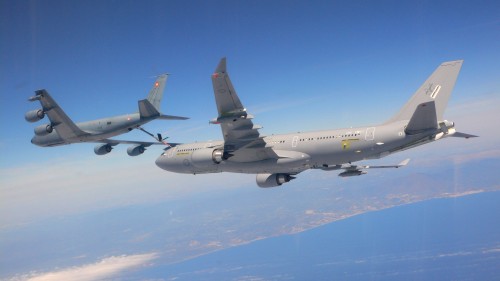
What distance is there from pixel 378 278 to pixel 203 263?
216ft

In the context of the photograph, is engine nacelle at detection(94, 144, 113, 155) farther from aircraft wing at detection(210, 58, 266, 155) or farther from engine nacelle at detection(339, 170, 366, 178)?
engine nacelle at detection(339, 170, 366, 178)

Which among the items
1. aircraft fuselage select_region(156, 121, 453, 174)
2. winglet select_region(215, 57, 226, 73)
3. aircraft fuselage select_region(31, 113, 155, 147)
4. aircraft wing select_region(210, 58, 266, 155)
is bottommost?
aircraft fuselage select_region(156, 121, 453, 174)

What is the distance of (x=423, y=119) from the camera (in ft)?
69.9

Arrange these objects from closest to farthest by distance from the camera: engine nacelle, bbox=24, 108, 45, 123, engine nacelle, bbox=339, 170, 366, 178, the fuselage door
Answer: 1. the fuselage door
2. engine nacelle, bbox=339, 170, 366, 178
3. engine nacelle, bbox=24, 108, 45, 123

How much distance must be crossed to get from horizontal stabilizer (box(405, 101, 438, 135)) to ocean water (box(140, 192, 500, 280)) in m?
76.8

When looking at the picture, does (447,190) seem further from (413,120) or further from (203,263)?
(413,120)

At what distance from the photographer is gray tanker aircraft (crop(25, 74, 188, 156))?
34438mm

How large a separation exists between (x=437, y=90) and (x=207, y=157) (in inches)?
648

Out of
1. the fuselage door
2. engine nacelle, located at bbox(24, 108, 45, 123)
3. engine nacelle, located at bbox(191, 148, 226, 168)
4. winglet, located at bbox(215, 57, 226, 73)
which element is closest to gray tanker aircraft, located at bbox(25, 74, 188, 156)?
engine nacelle, located at bbox(24, 108, 45, 123)

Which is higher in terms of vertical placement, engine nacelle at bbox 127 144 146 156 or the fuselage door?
engine nacelle at bbox 127 144 146 156

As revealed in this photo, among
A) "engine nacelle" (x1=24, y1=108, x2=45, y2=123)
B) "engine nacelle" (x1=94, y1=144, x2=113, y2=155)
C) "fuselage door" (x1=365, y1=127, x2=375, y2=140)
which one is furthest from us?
"engine nacelle" (x1=94, y1=144, x2=113, y2=155)

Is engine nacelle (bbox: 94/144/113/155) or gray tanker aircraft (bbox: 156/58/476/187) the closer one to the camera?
gray tanker aircraft (bbox: 156/58/476/187)

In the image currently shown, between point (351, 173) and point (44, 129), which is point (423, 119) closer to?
point (351, 173)

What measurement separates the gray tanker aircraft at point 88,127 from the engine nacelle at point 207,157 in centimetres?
593
